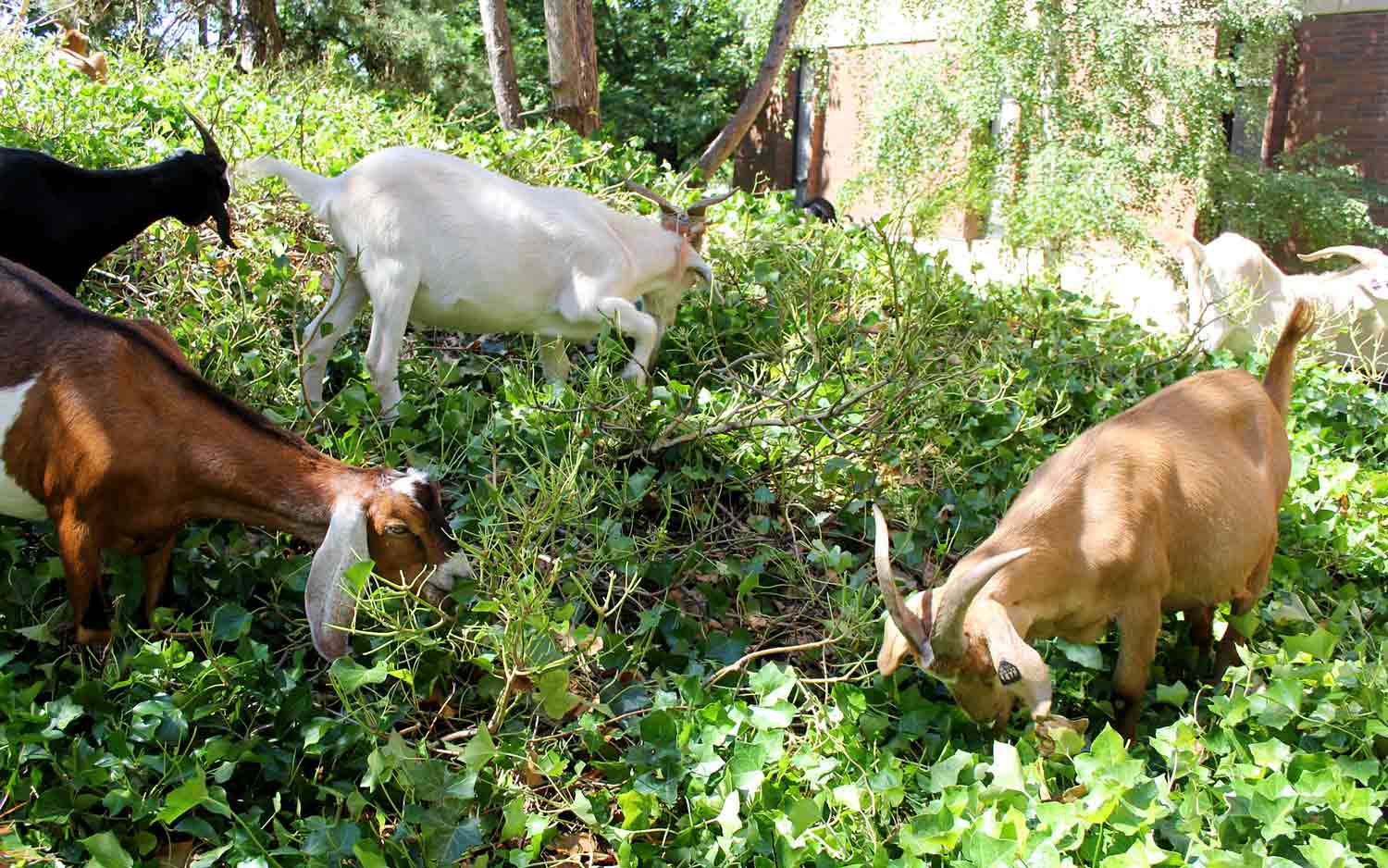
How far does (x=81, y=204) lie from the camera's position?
462cm

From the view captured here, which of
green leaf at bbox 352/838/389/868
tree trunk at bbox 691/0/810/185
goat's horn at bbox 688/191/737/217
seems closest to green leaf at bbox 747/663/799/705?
green leaf at bbox 352/838/389/868

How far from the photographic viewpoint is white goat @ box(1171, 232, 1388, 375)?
7.66 m

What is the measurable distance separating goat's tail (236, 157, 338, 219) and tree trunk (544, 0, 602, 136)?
4.80 m

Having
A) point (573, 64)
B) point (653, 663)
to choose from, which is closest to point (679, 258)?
point (653, 663)

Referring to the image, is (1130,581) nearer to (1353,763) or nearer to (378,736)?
(1353,763)

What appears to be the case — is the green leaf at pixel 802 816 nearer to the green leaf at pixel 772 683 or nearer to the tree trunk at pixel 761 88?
the green leaf at pixel 772 683

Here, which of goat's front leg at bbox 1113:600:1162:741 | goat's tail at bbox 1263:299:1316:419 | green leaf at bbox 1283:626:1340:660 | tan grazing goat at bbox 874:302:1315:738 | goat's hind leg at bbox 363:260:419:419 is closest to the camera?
tan grazing goat at bbox 874:302:1315:738

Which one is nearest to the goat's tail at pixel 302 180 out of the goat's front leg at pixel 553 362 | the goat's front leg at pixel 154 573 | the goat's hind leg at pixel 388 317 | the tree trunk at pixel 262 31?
the goat's hind leg at pixel 388 317

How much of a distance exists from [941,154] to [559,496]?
12.9 meters

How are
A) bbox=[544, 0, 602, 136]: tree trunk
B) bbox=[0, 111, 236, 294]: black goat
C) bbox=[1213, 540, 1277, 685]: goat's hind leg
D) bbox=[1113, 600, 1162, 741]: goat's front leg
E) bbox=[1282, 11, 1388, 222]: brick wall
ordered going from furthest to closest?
bbox=[1282, 11, 1388, 222]: brick wall, bbox=[544, 0, 602, 136]: tree trunk, bbox=[0, 111, 236, 294]: black goat, bbox=[1213, 540, 1277, 685]: goat's hind leg, bbox=[1113, 600, 1162, 741]: goat's front leg

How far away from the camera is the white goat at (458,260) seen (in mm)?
4898

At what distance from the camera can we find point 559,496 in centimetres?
346

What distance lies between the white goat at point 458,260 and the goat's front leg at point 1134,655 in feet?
7.10

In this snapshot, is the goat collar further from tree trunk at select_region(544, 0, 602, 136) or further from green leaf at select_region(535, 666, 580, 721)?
tree trunk at select_region(544, 0, 602, 136)
